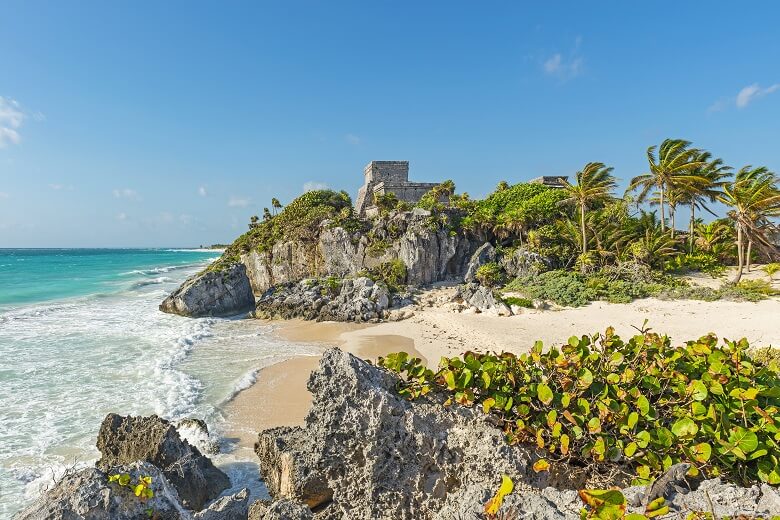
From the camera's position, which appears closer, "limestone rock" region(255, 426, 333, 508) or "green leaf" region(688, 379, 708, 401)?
"green leaf" region(688, 379, 708, 401)

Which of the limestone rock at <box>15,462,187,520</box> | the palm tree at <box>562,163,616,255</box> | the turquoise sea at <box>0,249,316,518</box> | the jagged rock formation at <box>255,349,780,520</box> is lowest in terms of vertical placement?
the turquoise sea at <box>0,249,316,518</box>

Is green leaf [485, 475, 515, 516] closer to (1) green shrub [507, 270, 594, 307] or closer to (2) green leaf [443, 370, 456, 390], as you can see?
(2) green leaf [443, 370, 456, 390]

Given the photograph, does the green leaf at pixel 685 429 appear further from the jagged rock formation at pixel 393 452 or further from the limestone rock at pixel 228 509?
the limestone rock at pixel 228 509

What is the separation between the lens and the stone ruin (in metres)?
33.8

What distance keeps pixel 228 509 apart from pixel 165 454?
205 cm

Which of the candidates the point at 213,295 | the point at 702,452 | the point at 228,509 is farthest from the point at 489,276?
the point at 702,452

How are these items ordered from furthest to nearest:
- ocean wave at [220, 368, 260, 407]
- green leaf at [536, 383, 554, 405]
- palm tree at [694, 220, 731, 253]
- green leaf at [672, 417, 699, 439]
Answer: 1. palm tree at [694, 220, 731, 253]
2. ocean wave at [220, 368, 260, 407]
3. green leaf at [536, 383, 554, 405]
4. green leaf at [672, 417, 699, 439]

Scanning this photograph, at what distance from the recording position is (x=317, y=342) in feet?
53.0

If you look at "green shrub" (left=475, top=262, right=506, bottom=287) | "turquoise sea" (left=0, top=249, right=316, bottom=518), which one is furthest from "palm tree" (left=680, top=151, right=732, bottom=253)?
"turquoise sea" (left=0, top=249, right=316, bottom=518)

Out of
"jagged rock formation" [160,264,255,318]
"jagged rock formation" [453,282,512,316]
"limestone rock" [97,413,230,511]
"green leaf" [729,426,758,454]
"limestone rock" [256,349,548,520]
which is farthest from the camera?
"jagged rock formation" [160,264,255,318]

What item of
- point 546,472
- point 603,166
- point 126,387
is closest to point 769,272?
point 603,166

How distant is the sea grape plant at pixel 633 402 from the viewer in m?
2.82

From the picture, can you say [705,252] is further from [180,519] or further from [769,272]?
[180,519]

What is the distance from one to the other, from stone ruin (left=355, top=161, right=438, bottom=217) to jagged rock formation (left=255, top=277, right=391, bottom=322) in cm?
1220
